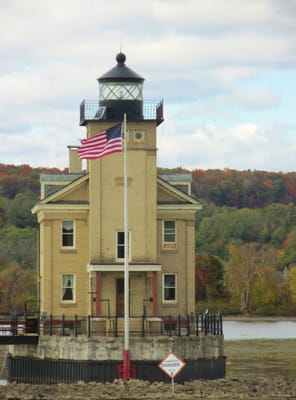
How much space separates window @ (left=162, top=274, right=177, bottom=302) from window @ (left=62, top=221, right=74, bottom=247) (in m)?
4.39

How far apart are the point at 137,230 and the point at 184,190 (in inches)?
191

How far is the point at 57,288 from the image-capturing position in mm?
69750

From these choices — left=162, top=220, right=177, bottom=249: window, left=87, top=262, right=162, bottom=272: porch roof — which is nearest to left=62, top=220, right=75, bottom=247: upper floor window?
left=87, top=262, right=162, bottom=272: porch roof

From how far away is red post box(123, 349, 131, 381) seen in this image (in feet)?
207

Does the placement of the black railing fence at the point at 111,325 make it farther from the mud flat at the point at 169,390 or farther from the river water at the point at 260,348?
the river water at the point at 260,348

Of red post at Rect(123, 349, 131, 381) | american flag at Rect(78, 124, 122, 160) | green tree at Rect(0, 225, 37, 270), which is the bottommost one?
red post at Rect(123, 349, 131, 381)

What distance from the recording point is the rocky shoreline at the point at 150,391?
2345 inches

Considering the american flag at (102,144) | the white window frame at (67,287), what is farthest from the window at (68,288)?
the american flag at (102,144)

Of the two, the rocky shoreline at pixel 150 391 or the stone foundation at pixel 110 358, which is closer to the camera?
Answer: the rocky shoreline at pixel 150 391

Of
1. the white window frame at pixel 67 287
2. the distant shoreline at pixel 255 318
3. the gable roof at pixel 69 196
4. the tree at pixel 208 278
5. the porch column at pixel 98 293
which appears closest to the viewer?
the porch column at pixel 98 293

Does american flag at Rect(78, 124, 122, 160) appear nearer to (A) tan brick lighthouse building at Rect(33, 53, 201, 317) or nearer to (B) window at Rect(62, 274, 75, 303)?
(A) tan brick lighthouse building at Rect(33, 53, 201, 317)

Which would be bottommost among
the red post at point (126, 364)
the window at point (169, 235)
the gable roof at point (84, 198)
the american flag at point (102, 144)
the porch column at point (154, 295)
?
the red post at point (126, 364)

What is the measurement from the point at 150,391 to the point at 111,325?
23.0 ft

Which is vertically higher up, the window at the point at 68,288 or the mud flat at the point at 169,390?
the window at the point at 68,288
